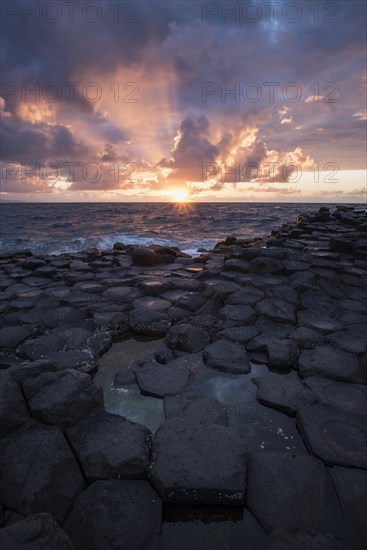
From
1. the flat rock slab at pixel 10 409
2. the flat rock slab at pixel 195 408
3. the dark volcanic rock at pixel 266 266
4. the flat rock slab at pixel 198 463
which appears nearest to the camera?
the flat rock slab at pixel 198 463

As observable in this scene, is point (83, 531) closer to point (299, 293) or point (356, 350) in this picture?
point (356, 350)

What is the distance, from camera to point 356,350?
11.1ft

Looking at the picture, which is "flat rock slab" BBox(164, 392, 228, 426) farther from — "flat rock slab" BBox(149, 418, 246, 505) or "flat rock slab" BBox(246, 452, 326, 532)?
"flat rock slab" BBox(246, 452, 326, 532)

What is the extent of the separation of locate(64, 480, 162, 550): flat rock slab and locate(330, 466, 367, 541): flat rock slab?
41.4 inches

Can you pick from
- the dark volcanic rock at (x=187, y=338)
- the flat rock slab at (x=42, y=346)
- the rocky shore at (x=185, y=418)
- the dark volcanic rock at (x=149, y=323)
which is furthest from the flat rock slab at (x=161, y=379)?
the flat rock slab at (x=42, y=346)

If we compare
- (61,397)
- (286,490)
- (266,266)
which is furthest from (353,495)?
(266,266)

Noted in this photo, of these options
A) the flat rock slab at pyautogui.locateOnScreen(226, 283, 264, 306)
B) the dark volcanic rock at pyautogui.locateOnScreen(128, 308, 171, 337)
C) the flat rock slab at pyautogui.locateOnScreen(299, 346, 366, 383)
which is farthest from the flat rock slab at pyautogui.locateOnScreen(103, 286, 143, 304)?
the flat rock slab at pyautogui.locateOnScreen(299, 346, 366, 383)

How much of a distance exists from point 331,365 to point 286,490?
60.3 inches

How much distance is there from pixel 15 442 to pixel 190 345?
1901 mm

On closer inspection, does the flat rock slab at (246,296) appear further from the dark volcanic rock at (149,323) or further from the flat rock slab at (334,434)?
the flat rock slab at (334,434)

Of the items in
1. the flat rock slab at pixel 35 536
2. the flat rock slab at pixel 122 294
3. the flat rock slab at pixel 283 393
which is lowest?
the flat rock slab at pixel 283 393

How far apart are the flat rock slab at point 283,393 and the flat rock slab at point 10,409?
1839 mm

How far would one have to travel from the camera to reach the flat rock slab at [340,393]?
259cm

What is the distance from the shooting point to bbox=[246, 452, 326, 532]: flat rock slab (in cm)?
175
